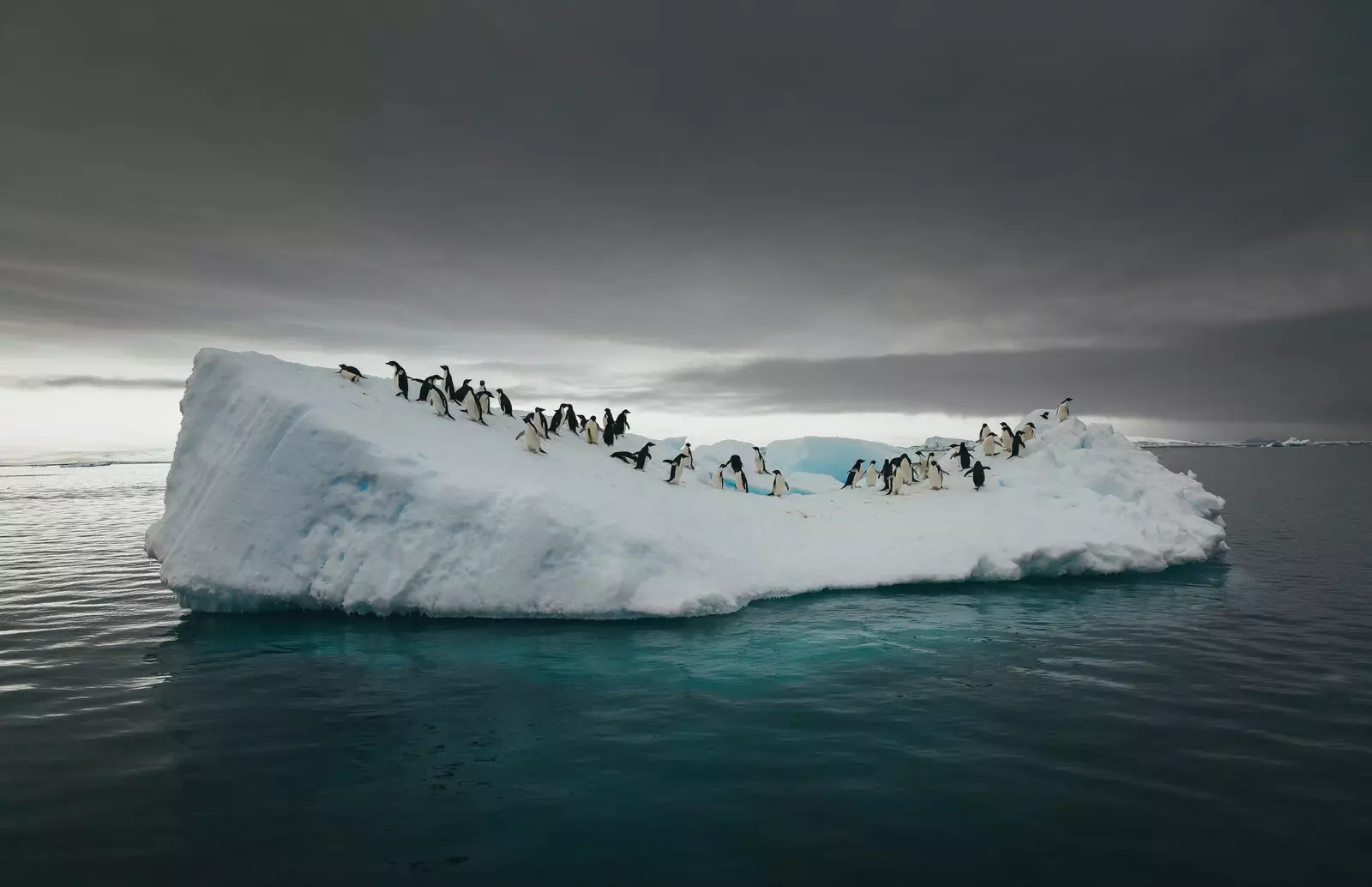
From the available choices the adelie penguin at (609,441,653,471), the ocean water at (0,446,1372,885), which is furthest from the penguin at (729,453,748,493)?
the ocean water at (0,446,1372,885)

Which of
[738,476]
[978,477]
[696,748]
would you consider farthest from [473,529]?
[978,477]

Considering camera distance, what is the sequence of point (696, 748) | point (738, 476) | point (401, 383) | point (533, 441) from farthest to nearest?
point (738, 476)
point (401, 383)
point (533, 441)
point (696, 748)

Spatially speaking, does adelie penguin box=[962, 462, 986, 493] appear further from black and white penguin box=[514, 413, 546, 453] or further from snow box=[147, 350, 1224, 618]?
black and white penguin box=[514, 413, 546, 453]

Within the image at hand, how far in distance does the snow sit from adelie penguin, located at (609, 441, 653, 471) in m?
1.05

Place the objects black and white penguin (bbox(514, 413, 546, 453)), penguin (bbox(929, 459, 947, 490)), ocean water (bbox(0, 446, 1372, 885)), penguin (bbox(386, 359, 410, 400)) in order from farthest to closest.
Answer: penguin (bbox(929, 459, 947, 490)) < penguin (bbox(386, 359, 410, 400)) < black and white penguin (bbox(514, 413, 546, 453)) < ocean water (bbox(0, 446, 1372, 885))

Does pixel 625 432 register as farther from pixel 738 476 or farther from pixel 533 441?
pixel 533 441

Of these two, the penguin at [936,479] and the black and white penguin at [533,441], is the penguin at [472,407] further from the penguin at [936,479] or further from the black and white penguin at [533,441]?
the penguin at [936,479]

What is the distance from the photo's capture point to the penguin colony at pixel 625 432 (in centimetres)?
1794

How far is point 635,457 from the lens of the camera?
20625 millimetres

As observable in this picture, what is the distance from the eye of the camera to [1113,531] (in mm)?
17812

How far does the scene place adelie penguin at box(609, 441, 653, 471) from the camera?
64.5 ft

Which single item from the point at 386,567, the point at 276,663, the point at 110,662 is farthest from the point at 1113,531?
the point at 110,662

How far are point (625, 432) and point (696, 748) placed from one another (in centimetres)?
1831

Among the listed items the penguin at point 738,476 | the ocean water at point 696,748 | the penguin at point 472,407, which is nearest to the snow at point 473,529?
the ocean water at point 696,748
